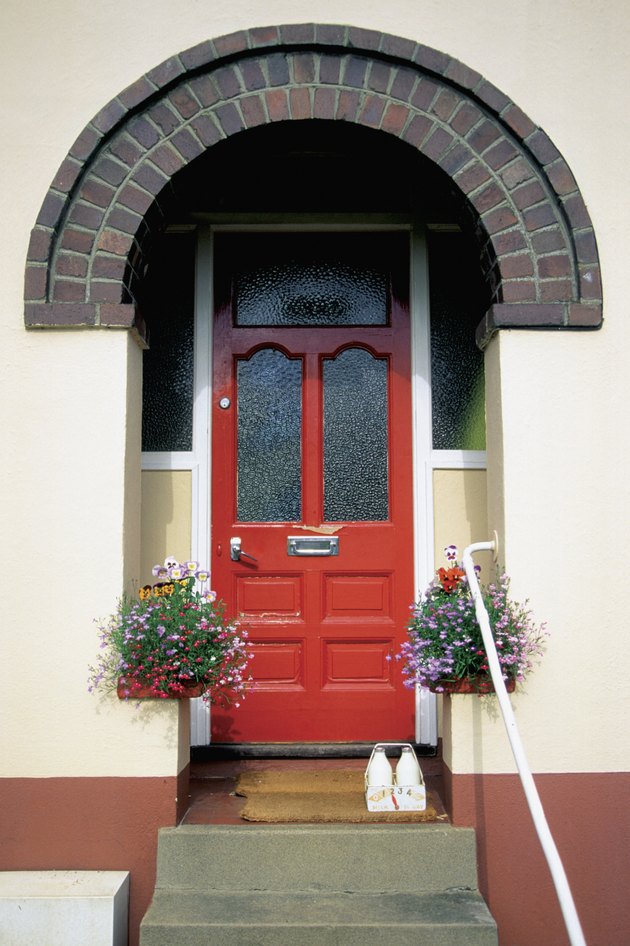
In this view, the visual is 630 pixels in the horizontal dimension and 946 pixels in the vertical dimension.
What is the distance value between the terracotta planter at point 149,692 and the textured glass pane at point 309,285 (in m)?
1.90

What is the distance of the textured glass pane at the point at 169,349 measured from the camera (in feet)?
13.5

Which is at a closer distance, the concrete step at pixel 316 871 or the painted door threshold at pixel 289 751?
the concrete step at pixel 316 871

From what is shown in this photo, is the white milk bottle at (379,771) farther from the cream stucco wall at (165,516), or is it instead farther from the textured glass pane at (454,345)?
the textured glass pane at (454,345)

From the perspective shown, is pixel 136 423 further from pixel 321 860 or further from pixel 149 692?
pixel 321 860

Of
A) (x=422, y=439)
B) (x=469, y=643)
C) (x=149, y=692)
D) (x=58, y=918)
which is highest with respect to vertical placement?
(x=422, y=439)

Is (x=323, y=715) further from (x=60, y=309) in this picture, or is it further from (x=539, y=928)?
(x=60, y=309)

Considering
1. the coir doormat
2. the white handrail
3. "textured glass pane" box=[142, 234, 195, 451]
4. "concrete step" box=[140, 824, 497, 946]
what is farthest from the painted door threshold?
"textured glass pane" box=[142, 234, 195, 451]

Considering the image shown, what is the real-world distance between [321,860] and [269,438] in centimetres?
197

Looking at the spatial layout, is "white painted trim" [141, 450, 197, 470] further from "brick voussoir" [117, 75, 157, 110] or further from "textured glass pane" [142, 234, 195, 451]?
"brick voussoir" [117, 75, 157, 110]

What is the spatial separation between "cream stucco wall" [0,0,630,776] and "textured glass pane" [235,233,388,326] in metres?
0.98

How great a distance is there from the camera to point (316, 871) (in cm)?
303

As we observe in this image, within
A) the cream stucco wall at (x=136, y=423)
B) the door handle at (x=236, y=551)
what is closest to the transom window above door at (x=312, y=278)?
the cream stucco wall at (x=136, y=423)

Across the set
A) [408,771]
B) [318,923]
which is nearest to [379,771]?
[408,771]

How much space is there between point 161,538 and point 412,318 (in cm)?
166
